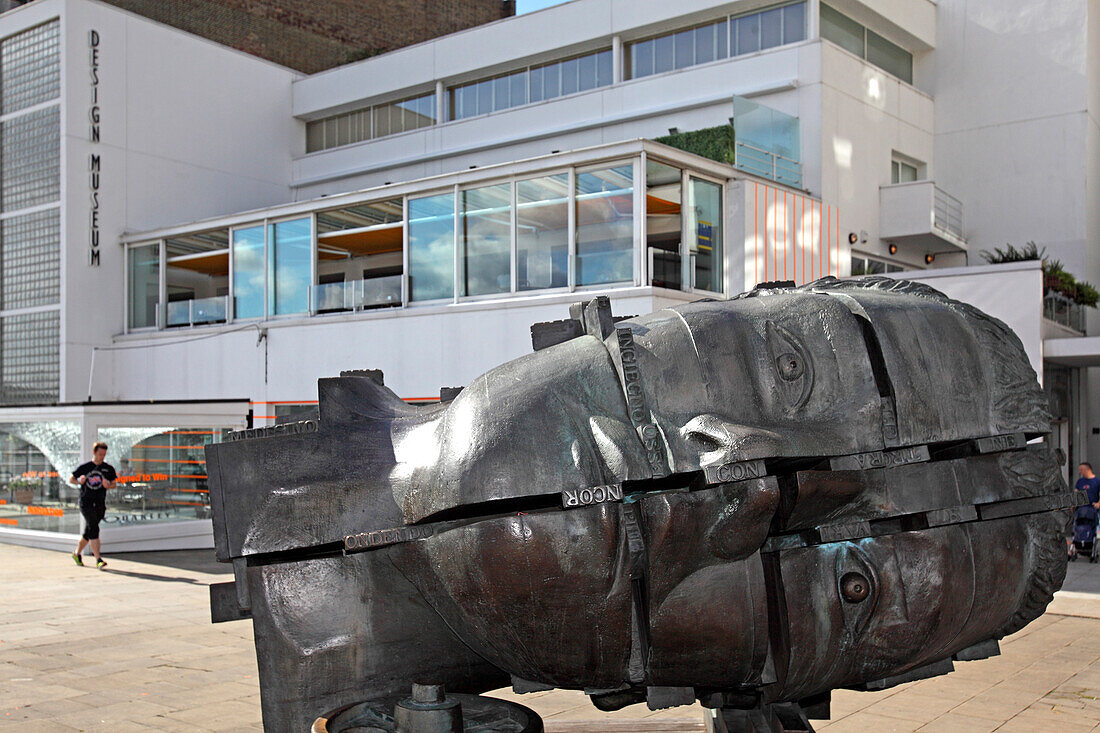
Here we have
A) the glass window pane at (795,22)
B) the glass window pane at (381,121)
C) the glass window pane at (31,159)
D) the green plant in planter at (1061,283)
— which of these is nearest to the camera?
the green plant in planter at (1061,283)

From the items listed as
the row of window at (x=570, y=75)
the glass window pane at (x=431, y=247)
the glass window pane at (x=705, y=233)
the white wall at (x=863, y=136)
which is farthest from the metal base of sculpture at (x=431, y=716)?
the row of window at (x=570, y=75)

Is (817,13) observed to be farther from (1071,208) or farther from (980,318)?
(980,318)

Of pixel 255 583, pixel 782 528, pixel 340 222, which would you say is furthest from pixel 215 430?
pixel 782 528

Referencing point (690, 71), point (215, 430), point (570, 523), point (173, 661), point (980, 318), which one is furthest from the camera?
point (690, 71)

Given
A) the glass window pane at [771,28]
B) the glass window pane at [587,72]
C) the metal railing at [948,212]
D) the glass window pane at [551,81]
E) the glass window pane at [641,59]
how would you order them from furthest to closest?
the glass window pane at [551,81], the glass window pane at [587,72], the glass window pane at [641,59], the metal railing at [948,212], the glass window pane at [771,28]

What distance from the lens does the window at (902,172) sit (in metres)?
22.5

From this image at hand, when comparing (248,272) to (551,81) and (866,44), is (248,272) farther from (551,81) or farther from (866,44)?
(866,44)

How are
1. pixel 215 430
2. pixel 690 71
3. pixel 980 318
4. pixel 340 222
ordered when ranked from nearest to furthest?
pixel 980 318, pixel 215 430, pixel 340 222, pixel 690 71

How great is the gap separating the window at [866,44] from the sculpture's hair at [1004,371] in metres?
19.7

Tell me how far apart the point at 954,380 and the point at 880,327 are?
0.77 feet

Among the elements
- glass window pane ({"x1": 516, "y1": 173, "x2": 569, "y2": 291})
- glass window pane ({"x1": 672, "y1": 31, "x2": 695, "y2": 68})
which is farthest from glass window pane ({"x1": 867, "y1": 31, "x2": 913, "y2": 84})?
glass window pane ({"x1": 516, "y1": 173, "x2": 569, "y2": 291})

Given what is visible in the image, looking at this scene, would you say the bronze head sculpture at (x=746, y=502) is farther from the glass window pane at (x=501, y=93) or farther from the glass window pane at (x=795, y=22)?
the glass window pane at (x=501, y=93)

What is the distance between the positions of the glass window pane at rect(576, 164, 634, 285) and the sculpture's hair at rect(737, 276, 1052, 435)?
1287 centimetres

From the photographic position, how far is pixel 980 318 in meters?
2.65
